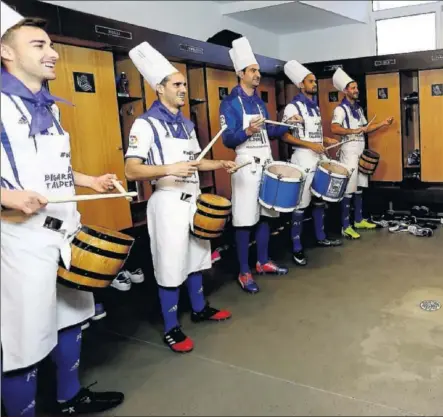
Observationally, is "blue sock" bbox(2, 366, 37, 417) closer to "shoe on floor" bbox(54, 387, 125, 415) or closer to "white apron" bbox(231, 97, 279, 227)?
"shoe on floor" bbox(54, 387, 125, 415)

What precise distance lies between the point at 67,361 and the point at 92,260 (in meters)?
0.56

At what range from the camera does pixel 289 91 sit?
20.8 feet

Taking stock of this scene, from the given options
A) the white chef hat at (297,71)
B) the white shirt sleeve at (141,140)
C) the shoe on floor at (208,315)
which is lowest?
the shoe on floor at (208,315)

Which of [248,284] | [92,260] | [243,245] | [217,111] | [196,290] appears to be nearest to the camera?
[92,260]

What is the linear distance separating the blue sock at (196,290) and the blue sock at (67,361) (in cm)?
105

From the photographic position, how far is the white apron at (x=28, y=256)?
177cm

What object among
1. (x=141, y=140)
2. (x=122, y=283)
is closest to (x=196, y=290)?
(x=122, y=283)

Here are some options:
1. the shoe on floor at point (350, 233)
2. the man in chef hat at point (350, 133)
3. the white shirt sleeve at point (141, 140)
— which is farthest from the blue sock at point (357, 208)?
the white shirt sleeve at point (141, 140)

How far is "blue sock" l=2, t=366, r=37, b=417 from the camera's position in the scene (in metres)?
1.81

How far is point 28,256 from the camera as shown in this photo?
5.85 ft

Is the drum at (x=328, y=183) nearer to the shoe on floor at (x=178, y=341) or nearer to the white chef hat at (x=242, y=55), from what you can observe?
the white chef hat at (x=242, y=55)

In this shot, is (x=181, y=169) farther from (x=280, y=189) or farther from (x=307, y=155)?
(x=307, y=155)

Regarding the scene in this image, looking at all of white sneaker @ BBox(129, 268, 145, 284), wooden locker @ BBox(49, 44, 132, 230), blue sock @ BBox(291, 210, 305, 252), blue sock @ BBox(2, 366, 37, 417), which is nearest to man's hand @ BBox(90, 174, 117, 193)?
blue sock @ BBox(2, 366, 37, 417)

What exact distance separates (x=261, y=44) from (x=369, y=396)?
588 cm
